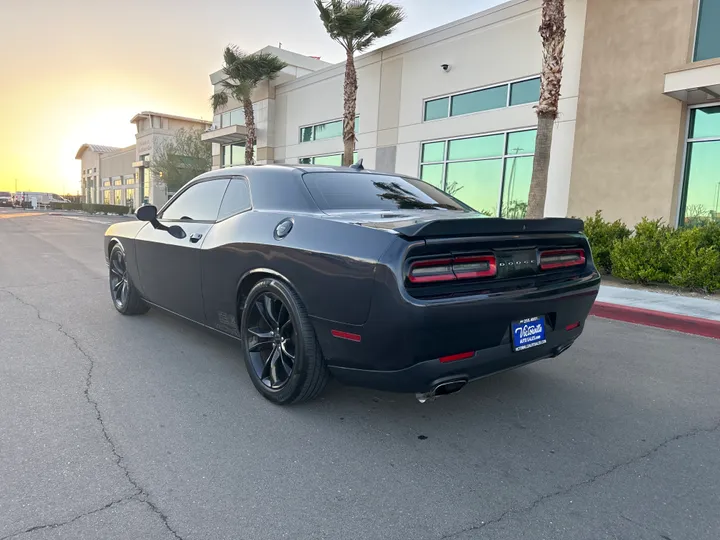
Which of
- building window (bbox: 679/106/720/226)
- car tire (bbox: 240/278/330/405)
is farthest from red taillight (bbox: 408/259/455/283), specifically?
building window (bbox: 679/106/720/226)

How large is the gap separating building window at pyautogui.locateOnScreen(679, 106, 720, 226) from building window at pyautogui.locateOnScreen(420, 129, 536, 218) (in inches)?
141

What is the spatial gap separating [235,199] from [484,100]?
→ 478 inches

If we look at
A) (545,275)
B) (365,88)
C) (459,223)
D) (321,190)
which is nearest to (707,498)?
(545,275)

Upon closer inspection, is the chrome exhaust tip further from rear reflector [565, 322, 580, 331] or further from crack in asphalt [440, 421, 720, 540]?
rear reflector [565, 322, 580, 331]

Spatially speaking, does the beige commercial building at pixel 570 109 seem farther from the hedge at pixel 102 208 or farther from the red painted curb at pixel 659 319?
the hedge at pixel 102 208

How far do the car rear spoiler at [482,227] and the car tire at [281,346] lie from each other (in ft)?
2.83

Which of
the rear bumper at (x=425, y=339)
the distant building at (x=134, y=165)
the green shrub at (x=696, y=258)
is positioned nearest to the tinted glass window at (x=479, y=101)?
the green shrub at (x=696, y=258)

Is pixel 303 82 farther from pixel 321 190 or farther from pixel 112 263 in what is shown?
pixel 321 190

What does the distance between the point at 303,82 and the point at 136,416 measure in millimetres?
21095

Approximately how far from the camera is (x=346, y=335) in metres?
2.75

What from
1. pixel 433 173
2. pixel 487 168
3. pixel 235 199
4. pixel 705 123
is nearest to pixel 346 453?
pixel 235 199

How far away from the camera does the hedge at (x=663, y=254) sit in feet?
25.3

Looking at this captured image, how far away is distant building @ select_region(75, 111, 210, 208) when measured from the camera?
45312mm

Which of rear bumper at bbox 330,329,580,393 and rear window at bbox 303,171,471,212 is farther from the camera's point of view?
rear window at bbox 303,171,471,212
